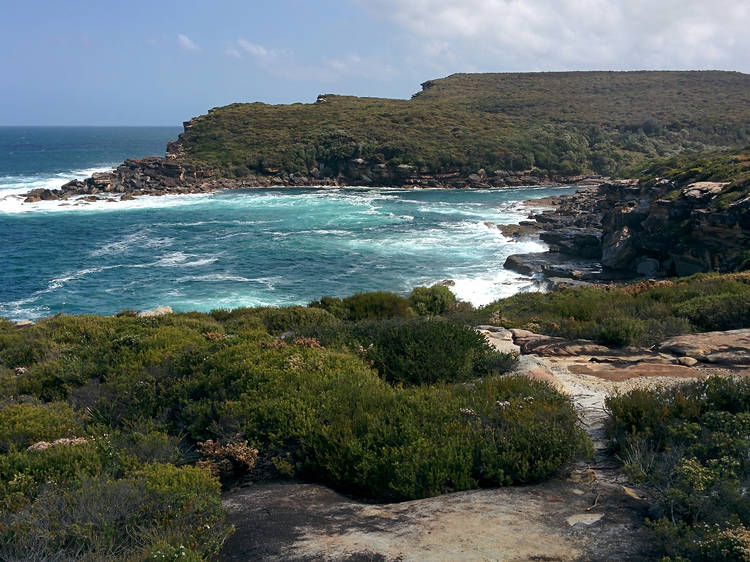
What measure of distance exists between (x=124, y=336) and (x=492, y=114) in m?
91.3

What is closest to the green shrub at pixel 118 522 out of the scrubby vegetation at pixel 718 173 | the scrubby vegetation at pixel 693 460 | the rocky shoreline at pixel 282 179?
the scrubby vegetation at pixel 693 460

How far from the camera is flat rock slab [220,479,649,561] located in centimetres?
390

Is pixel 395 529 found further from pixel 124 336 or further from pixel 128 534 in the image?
pixel 124 336

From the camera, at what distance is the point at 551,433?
513 cm

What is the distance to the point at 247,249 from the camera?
38.4 metres

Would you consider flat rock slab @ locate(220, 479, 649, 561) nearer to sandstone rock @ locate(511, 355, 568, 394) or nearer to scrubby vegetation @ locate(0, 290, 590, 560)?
scrubby vegetation @ locate(0, 290, 590, 560)

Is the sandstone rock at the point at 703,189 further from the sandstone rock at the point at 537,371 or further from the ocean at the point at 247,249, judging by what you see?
the sandstone rock at the point at 537,371

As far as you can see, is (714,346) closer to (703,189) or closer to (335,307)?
(335,307)

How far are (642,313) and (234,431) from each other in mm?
9514

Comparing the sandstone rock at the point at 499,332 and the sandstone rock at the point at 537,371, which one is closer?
the sandstone rock at the point at 537,371

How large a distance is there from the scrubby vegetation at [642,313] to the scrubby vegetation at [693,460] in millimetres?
4336

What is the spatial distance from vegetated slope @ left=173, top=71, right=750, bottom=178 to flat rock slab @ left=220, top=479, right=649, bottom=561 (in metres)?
66.2

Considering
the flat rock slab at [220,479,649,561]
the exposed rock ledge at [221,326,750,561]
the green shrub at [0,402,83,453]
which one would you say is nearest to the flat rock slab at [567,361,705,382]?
the exposed rock ledge at [221,326,750,561]

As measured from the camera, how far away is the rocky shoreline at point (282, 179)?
64.3m
